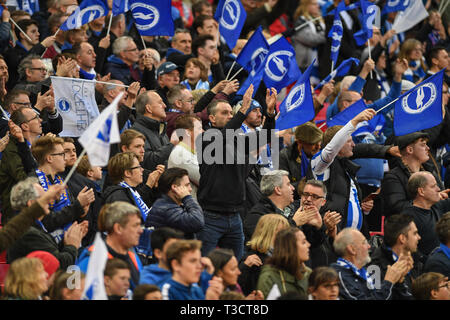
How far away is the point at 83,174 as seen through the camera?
905 cm

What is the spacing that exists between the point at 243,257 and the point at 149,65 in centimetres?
414

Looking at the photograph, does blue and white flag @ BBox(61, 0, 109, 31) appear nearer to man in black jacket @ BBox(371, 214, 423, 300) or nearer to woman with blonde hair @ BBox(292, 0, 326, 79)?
woman with blonde hair @ BBox(292, 0, 326, 79)

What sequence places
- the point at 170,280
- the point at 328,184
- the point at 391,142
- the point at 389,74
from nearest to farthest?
the point at 170,280
the point at 328,184
the point at 391,142
the point at 389,74

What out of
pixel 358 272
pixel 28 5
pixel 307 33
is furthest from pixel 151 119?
pixel 307 33

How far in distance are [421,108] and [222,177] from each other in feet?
9.34

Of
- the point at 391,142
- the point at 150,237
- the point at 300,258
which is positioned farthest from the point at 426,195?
the point at 150,237

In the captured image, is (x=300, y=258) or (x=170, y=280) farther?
(x=300, y=258)

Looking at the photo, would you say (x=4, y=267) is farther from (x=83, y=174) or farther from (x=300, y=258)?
(x=300, y=258)

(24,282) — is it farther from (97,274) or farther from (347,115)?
(347,115)

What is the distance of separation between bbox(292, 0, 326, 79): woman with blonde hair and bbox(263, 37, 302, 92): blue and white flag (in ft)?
13.3

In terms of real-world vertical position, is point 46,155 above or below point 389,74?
below

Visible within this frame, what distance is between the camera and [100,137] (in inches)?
272

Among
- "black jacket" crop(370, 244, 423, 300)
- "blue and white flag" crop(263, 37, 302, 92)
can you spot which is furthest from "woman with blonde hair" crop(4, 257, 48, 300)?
"blue and white flag" crop(263, 37, 302, 92)
